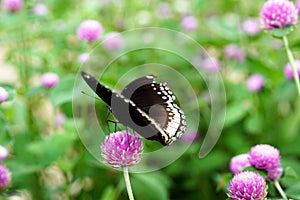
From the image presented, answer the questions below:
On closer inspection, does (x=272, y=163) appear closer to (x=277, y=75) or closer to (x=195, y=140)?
(x=277, y=75)

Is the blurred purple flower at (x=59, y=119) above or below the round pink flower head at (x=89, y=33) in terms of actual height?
below

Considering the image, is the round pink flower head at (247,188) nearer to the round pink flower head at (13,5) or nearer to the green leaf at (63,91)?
the green leaf at (63,91)

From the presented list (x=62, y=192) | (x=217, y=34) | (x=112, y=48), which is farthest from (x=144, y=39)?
(x=62, y=192)

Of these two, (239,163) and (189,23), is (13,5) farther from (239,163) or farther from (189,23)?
(239,163)

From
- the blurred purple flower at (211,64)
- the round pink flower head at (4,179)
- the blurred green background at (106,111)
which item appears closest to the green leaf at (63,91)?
the blurred green background at (106,111)

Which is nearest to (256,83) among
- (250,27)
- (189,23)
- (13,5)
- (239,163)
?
(250,27)

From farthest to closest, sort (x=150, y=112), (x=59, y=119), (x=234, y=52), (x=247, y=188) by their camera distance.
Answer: (x=234, y=52), (x=59, y=119), (x=150, y=112), (x=247, y=188)
